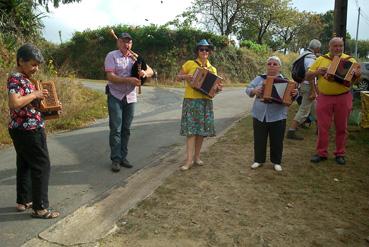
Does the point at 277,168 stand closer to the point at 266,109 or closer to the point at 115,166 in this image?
the point at 266,109

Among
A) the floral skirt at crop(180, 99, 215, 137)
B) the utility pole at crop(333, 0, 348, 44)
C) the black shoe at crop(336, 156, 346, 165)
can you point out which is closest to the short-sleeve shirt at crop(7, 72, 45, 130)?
the floral skirt at crop(180, 99, 215, 137)

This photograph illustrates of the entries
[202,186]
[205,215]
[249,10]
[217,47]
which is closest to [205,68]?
[202,186]

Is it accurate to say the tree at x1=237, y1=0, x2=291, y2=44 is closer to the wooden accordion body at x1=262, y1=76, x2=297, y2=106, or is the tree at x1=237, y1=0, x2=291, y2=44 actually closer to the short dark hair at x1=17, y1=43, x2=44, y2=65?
the wooden accordion body at x1=262, y1=76, x2=297, y2=106

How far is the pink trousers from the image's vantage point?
6820 millimetres

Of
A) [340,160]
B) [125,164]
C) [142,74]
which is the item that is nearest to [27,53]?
[142,74]

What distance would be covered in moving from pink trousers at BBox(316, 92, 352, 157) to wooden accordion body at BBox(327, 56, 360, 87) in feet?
1.09

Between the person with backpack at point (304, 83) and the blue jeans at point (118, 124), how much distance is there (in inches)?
133

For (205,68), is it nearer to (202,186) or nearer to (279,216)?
(202,186)

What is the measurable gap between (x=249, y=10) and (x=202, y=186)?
4081 cm

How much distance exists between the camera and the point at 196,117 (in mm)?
6492

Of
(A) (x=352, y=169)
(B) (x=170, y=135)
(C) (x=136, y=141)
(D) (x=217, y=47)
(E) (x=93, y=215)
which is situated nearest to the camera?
(E) (x=93, y=215)

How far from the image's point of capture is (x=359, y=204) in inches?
215

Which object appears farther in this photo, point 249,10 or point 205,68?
point 249,10

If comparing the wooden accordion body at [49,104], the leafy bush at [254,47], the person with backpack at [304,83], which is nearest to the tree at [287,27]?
the leafy bush at [254,47]
